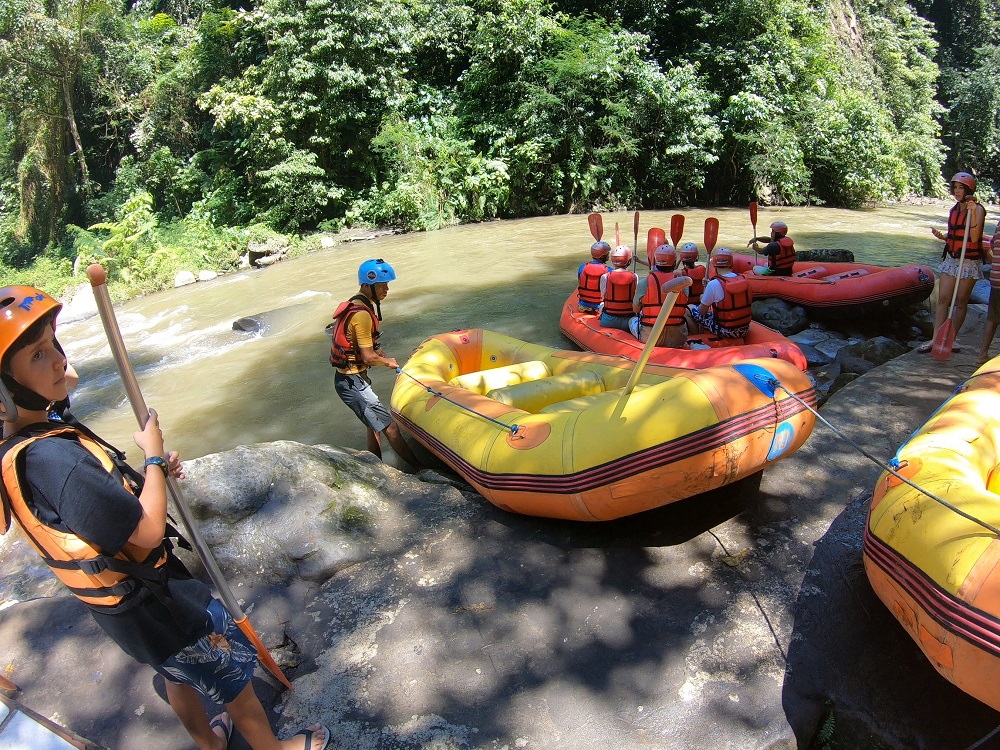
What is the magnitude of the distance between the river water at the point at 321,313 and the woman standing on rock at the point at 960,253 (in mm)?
3368

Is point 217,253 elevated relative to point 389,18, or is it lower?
lower

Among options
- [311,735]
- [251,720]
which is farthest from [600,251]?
[251,720]

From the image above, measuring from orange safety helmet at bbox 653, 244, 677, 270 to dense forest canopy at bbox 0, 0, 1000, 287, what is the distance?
9976 millimetres

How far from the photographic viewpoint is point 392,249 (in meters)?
12.9

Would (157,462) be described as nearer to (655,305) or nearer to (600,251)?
(655,305)

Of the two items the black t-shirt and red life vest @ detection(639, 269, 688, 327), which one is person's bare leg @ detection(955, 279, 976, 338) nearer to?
red life vest @ detection(639, 269, 688, 327)

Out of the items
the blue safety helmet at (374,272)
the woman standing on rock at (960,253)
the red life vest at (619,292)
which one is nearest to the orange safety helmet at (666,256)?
the red life vest at (619,292)

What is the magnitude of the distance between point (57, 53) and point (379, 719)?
19.3 metres

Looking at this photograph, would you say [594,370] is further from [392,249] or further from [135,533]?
[392,249]

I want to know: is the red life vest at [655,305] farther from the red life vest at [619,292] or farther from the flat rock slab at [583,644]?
the flat rock slab at [583,644]

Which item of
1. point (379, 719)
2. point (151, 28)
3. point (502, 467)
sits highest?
point (151, 28)

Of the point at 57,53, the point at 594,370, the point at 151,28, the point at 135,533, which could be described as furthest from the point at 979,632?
the point at 151,28

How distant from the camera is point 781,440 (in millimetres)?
2771

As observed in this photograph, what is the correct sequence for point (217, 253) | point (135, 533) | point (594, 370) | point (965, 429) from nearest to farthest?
point (135, 533)
point (965, 429)
point (594, 370)
point (217, 253)
